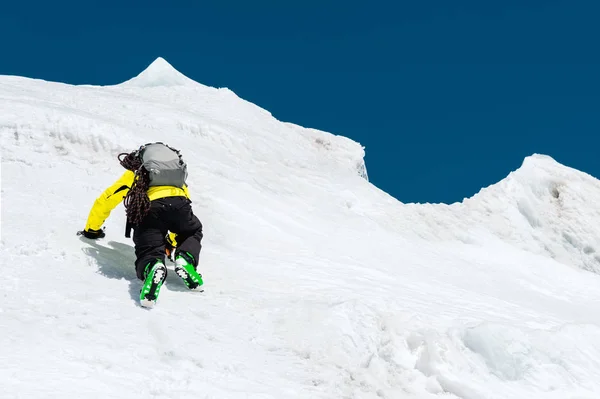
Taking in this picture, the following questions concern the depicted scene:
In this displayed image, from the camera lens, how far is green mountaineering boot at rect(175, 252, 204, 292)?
21.6 feet

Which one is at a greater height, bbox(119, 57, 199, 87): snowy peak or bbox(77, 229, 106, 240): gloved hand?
bbox(119, 57, 199, 87): snowy peak

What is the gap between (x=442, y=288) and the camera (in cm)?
994

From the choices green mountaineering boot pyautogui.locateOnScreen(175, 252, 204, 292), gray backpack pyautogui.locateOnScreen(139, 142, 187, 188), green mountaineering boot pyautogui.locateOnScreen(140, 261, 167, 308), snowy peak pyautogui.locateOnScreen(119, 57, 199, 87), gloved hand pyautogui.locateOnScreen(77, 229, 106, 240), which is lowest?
green mountaineering boot pyautogui.locateOnScreen(140, 261, 167, 308)

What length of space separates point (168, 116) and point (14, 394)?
11.1 metres

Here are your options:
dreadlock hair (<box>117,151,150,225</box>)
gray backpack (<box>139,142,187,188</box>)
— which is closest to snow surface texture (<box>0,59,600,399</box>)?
dreadlock hair (<box>117,151,150,225</box>)

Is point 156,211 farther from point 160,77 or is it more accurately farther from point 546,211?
point 160,77

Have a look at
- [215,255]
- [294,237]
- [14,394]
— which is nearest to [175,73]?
[294,237]

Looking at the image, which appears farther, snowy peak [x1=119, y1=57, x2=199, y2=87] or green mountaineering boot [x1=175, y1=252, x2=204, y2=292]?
snowy peak [x1=119, y1=57, x2=199, y2=87]

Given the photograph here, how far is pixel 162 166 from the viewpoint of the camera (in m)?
6.93

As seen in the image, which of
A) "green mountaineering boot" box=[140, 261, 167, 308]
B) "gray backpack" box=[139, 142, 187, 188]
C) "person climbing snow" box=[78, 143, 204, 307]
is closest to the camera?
"green mountaineering boot" box=[140, 261, 167, 308]

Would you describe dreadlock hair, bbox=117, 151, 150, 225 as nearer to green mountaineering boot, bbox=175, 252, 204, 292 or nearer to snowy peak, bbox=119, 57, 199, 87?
green mountaineering boot, bbox=175, 252, 204, 292

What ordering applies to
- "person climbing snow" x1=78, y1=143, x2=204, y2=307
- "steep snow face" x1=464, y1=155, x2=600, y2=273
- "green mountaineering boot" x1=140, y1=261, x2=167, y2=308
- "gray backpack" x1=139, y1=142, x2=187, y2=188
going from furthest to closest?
1. "steep snow face" x1=464, y1=155, x2=600, y2=273
2. "gray backpack" x1=139, y1=142, x2=187, y2=188
3. "person climbing snow" x1=78, y1=143, x2=204, y2=307
4. "green mountaineering boot" x1=140, y1=261, x2=167, y2=308

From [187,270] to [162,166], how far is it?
51.1 inches

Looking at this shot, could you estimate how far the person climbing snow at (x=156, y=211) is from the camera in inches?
258
